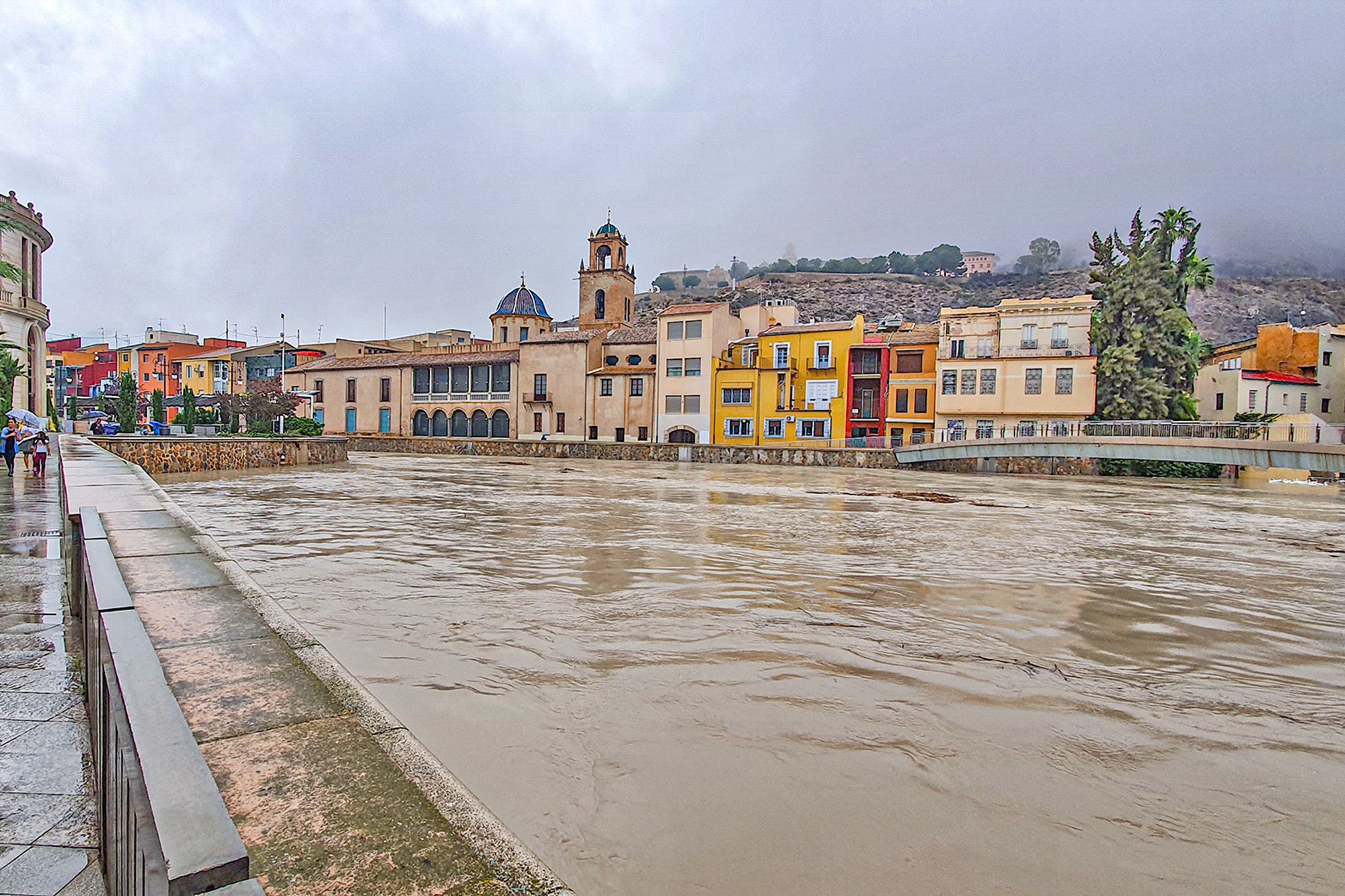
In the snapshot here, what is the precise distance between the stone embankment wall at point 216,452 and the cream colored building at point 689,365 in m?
20.3

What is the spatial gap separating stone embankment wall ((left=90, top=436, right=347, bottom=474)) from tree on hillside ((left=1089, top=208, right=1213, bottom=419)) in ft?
125

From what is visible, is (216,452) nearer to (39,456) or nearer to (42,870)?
(39,456)

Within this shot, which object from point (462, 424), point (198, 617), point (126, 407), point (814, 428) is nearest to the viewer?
point (198, 617)

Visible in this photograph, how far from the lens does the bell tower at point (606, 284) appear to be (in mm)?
61906

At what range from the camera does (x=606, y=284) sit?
2437 inches

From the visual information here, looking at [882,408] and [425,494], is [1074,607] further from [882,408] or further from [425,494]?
[882,408]

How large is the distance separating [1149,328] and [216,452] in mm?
42707

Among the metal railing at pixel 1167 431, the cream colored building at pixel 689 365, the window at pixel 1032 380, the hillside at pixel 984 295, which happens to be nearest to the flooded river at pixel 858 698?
the metal railing at pixel 1167 431

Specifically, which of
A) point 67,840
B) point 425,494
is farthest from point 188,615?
point 425,494

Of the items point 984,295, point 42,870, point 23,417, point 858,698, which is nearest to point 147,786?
point 42,870

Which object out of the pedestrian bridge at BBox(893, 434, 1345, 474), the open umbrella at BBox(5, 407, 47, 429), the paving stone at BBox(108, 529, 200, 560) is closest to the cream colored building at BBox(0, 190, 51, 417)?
the open umbrella at BBox(5, 407, 47, 429)

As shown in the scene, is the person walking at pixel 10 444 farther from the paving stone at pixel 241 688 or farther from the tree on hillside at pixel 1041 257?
the tree on hillside at pixel 1041 257

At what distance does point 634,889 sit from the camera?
3322 millimetres

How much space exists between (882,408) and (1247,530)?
28274mm
